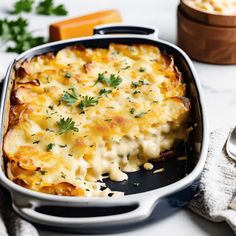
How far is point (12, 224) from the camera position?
72.6 inches

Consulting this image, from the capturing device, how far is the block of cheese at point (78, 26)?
9.52 feet

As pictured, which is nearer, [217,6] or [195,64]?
[217,6]

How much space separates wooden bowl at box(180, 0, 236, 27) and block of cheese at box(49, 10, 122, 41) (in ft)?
1.33

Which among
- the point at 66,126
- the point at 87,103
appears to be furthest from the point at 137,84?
the point at 66,126

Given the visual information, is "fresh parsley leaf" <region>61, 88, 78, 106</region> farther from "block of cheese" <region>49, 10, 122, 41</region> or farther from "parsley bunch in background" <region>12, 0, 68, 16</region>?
"parsley bunch in background" <region>12, 0, 68, 16</region>

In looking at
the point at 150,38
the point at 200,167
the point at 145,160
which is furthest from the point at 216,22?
the point at 200,167

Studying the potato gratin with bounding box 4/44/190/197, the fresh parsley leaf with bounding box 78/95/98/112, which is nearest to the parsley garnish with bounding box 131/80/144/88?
the potato gratin with bounding box 4/44/190/197

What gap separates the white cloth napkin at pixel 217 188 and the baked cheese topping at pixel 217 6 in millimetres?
777

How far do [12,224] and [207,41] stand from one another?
4.36 feet

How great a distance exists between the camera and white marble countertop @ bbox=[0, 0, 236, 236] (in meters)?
1.90

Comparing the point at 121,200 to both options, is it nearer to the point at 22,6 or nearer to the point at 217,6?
the point at 217,6

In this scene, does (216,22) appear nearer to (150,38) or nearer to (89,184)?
(150,38)

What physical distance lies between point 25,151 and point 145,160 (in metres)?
0.42

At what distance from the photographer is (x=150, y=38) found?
2512mm
